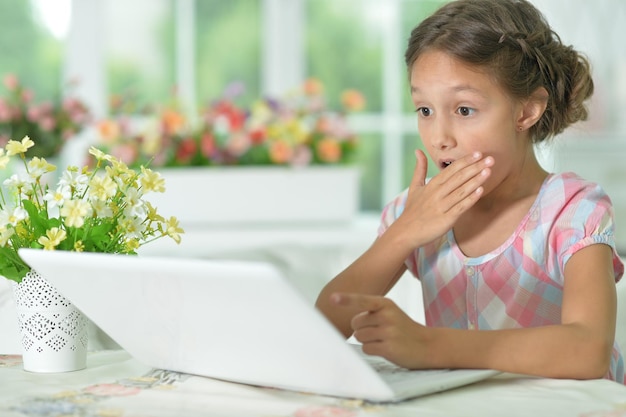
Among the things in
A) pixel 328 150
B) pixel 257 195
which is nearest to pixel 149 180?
pixel 257 195

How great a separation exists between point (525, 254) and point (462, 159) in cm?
21

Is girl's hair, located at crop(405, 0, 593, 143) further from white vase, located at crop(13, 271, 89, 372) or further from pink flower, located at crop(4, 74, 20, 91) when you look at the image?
pink flower, located at crop(4, 74, 20, 91)

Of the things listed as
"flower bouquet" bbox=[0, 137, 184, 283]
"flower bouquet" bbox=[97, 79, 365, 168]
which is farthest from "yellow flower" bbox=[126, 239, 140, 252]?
"flower bouquet" bbox=[97, 79, 365, 168]

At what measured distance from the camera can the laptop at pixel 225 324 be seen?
86 centimetres

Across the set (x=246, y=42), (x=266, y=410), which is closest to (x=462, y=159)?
(x=266, y=410)

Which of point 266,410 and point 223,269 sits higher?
point 223,269

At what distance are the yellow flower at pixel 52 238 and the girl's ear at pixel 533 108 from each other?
2.36 ft

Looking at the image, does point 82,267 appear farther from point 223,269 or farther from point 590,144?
point 590,144

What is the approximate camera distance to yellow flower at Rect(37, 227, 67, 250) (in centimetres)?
112

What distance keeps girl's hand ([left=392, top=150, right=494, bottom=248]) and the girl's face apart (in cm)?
4

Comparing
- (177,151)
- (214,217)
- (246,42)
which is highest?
(246,42)

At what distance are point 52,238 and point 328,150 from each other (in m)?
2.60

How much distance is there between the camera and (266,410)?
0.99m

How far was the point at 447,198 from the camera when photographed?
1371mm
